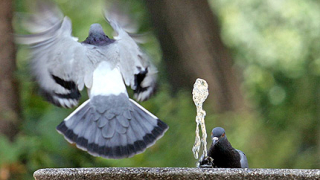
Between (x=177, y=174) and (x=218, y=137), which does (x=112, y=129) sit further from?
(x=177, y=174)

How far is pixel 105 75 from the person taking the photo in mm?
3148

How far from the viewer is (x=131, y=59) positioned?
325 centimetres

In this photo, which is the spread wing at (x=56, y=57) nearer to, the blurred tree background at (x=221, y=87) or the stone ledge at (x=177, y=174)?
the blurred tree background at (x=221, y=87)

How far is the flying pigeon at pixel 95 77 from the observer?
285 cm

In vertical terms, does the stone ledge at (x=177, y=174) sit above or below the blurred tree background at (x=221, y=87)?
below

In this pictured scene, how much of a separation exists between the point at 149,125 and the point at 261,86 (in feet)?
19.5

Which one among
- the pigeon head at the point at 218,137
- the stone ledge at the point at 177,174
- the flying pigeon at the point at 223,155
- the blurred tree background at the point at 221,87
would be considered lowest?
the stone ledge at the point at 177,174

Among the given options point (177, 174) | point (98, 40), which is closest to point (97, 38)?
point (98, 40)

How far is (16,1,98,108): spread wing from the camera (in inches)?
123

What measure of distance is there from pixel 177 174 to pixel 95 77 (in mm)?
1275

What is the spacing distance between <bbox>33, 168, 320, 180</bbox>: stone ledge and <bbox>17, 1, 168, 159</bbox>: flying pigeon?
0.57 m

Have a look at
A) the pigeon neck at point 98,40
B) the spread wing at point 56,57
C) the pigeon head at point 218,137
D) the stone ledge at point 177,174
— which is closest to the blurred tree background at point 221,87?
the spread wing at point 56,57

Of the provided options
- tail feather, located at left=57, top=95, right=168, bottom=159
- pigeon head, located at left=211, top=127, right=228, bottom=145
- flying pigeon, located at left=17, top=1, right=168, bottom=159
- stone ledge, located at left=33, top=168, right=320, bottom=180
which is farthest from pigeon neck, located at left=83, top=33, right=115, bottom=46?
stone ledge, located at left=33, top=168, right=320, bottom=180

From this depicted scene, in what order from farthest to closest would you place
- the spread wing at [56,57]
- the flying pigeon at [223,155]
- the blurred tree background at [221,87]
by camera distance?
the blurred tree background at [221,87], the spread wing at [56,57], the flying pigeon at [223,155]
